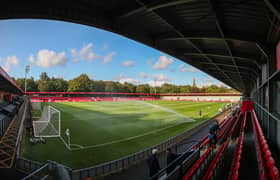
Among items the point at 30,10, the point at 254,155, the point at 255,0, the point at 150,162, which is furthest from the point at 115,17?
the point at 254,155

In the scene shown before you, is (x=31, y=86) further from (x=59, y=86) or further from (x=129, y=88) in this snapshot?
(x=129, y=88)

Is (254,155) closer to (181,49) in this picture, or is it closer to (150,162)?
(150,162)

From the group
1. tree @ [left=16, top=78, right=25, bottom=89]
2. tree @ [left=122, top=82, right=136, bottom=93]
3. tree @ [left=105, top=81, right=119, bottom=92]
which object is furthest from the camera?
tree @ [left=122, top=82, right=136, bottom=93]

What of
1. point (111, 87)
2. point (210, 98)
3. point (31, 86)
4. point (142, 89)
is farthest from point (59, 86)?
point (210, 98)

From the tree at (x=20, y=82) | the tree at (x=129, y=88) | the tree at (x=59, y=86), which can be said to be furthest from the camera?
the tree at (x=129, y=88)

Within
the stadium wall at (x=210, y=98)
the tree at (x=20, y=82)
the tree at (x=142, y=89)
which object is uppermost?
the tree at (x=20, y=82)

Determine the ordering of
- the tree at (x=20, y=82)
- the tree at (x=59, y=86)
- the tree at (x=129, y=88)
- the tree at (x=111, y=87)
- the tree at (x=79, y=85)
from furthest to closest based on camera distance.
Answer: the tree at (x=129, y=88) → the tree at (x=111, y=87) → the tree at (x=20, y=82) → the tree at (x=79, y=85) → the tree at (x=59, y=86)

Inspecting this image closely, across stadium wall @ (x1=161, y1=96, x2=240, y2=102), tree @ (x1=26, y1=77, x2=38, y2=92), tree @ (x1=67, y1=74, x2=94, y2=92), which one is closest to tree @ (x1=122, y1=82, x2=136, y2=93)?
stadium wall @ (x1=161, y1=96, x2=240, y2=102)

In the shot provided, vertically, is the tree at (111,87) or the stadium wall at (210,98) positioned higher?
the tree at (111,87)

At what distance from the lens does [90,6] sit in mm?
4883

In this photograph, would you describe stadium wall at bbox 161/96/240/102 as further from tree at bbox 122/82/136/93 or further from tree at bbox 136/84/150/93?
tree at bbox 122/82/136/93

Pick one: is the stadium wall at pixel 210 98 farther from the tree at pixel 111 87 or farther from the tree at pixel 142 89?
the tree at pixel 111 87

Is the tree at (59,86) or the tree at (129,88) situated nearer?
the tree at (59,86)

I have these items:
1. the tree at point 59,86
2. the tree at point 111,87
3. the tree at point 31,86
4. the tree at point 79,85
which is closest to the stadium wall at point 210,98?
the tree at point 111,87
